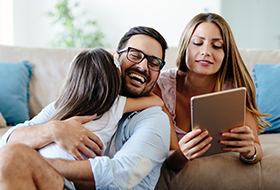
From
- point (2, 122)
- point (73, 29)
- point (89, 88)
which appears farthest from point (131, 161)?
point (73, 29)

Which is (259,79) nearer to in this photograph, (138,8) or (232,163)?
(232,163)

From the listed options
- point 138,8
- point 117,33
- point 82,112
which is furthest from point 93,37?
→ point 82,112

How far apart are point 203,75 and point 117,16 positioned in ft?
9.69

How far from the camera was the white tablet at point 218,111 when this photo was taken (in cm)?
105

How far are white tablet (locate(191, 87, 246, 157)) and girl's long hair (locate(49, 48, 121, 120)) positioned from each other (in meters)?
0.33

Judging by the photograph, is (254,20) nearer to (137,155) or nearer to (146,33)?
(146,33)

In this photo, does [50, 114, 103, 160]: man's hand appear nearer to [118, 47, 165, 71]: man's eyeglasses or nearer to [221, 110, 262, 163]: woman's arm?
[118, 47, 165, 71]: man's eyeglasses

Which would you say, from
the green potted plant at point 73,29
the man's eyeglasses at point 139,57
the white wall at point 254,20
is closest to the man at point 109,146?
the man's eyeglasses at point 139,57

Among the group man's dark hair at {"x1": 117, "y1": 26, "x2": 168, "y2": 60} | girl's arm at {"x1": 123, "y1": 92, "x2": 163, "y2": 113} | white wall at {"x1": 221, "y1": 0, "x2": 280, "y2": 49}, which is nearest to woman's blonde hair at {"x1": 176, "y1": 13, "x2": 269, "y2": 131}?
man's dark hair at {"x1": 117, "y1": 26, "x2": 168, "y2": 60}

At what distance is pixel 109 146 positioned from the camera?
4.22 feet

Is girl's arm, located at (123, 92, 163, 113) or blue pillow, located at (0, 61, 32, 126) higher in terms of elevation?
girl's arm, located at (123, 92, 163, 113)

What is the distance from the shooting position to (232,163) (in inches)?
54.4

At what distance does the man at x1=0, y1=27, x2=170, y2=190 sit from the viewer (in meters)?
0.89

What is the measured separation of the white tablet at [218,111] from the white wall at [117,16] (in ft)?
10.5
